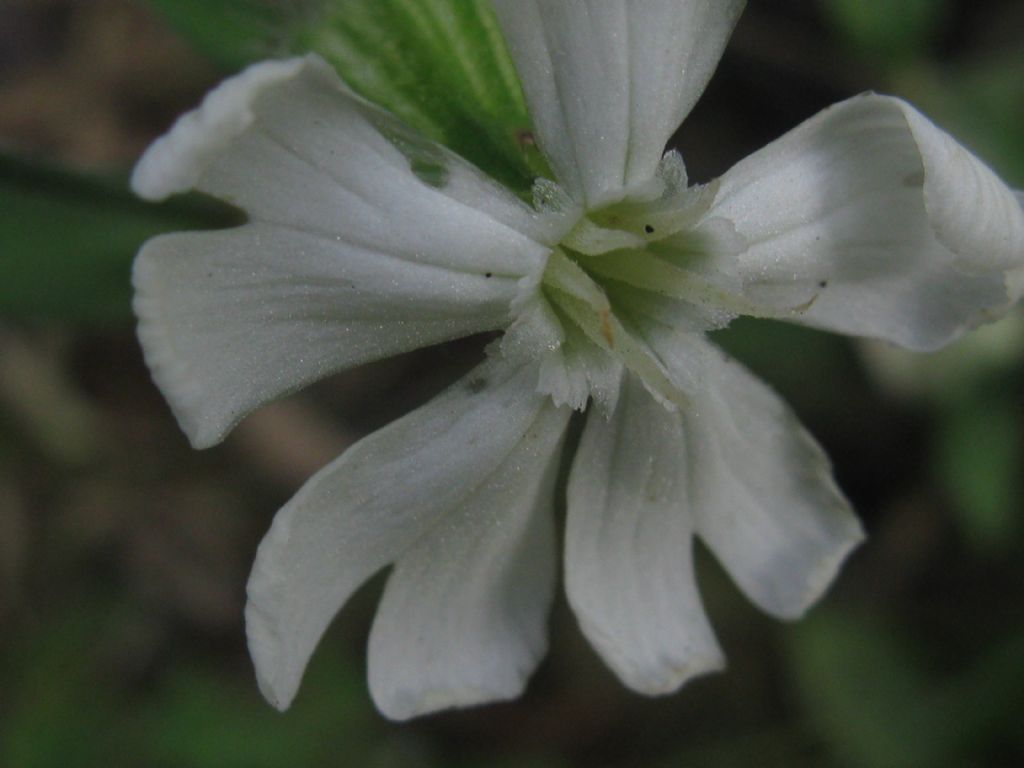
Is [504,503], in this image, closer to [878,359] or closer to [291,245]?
[291,245]

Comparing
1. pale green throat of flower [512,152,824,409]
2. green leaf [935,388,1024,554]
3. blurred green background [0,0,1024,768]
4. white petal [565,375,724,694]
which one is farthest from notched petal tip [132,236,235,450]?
green leaf [935,388,1024,554]

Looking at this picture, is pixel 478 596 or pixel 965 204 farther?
pixel 478 596

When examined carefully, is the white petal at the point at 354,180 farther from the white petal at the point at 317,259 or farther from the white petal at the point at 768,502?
the white petal at the point at 768,502

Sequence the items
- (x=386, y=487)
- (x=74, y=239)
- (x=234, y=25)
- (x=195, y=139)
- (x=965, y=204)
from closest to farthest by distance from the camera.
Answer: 1. (x=195, y=139)
2. (x=965, y=204)
3. (x=386, y=487)
4. (x=234, y=25)
5. (x=74, y=239)

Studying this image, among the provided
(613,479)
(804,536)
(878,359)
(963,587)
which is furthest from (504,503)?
(963,587)

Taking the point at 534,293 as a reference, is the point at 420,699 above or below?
below

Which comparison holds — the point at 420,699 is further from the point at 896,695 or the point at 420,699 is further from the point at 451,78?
the point at 896,695

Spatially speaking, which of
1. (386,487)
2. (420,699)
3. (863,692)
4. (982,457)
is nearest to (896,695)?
(863,692)
